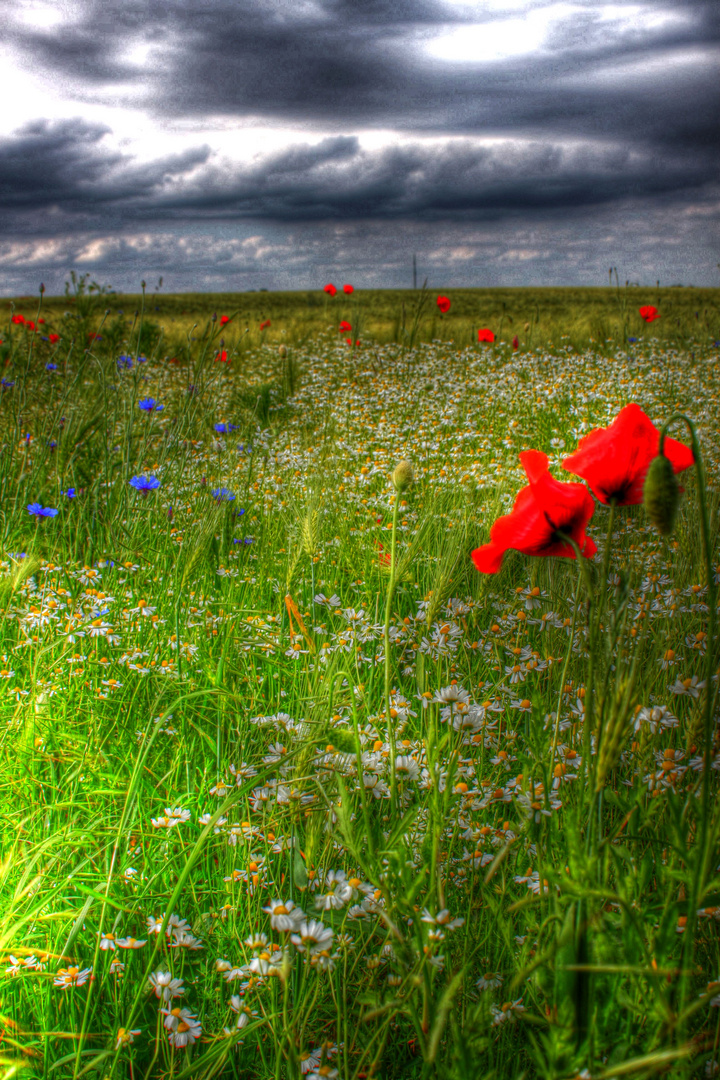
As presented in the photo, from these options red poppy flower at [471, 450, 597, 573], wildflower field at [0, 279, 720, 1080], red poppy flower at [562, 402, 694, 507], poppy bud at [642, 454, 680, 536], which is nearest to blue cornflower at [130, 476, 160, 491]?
wildflower field at [0, 279, 720, 1080]

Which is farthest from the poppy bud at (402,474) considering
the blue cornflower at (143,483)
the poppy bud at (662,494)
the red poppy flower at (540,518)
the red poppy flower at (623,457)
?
the blue cornflower at (143,483)

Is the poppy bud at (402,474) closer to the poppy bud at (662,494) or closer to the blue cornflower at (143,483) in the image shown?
the poppy bud at (662,494)

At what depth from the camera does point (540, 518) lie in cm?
129

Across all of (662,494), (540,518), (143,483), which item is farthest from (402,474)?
(143,483)

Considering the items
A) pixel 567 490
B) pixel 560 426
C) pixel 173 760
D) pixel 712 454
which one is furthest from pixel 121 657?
pixel 560 426

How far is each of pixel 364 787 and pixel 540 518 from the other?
0.68 m

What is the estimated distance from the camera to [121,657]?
2205 millimetres

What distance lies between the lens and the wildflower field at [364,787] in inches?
38.4

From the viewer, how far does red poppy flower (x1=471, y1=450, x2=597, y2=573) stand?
4.05 feet

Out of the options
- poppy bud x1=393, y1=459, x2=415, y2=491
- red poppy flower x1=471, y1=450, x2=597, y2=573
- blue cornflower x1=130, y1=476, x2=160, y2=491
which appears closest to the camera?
red poppy flower x1=471, y1=450, x2=597, y2=573

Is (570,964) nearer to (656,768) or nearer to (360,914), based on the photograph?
(360,914)

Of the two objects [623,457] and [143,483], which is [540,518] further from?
[143,483]

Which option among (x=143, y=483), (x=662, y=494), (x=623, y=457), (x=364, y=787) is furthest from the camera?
(x=143, y=483)

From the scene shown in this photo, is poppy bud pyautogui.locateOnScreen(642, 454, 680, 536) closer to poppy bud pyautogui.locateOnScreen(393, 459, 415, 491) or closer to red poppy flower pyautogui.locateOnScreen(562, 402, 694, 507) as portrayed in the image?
red poppy flower pyautogui.locateOnScreen(562, 402, 694, 507)
